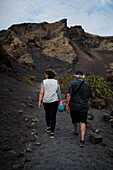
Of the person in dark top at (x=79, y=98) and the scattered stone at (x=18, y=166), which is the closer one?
the scattered stone at (x=18, y=166)

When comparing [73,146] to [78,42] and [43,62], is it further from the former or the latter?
A: [78,42]

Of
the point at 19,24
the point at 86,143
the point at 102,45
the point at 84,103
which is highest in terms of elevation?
the point at 19,24

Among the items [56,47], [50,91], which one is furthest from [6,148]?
[56,47]

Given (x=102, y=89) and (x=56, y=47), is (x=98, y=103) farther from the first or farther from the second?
(x=56, y=47)

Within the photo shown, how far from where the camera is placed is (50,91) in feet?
9.07

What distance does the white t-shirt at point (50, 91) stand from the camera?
2752mm

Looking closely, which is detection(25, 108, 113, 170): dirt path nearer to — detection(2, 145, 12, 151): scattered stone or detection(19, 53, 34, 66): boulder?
detection(2, 145, 12, 151): scattered stone

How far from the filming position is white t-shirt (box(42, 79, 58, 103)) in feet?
9.03

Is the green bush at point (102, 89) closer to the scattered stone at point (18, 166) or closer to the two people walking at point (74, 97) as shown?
the two people walking at point (74, 97)

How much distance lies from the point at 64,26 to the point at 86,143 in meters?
53.5

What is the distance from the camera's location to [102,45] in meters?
56.3

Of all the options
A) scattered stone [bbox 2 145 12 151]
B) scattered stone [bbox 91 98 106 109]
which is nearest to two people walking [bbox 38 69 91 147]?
scattered stone [bbox 2 145 12 151]

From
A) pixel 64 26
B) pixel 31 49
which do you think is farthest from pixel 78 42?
pixel 31 49

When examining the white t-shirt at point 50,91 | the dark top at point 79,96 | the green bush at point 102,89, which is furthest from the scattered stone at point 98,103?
the white t-shirt at point 50,91
